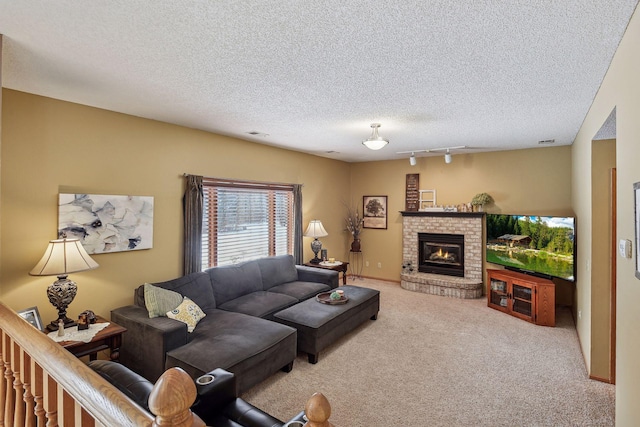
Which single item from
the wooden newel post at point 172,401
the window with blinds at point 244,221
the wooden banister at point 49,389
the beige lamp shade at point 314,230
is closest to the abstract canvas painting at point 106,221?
the window with blinds at point 244,221

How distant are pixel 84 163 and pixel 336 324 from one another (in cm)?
314

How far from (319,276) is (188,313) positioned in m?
2.31

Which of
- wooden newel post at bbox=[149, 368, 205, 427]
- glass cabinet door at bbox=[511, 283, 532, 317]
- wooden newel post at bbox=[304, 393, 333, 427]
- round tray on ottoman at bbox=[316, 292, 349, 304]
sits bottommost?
glass cabinet door at bbox=[511, 283, 532, 317]

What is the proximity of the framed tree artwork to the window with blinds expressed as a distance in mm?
2186

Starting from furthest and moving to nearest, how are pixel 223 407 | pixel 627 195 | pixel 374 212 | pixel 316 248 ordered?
pixel 374 212 < pixel 316 248 < pixel 223 407 < pixel 627 195

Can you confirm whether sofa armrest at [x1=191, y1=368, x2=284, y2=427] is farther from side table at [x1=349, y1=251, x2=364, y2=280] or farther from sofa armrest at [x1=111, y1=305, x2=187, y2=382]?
side table at [x1=349, y1=251, x2=364, y2=280]

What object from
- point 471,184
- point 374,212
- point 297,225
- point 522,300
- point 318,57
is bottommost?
point 522,300

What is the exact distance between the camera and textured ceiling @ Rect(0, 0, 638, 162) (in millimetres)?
1680

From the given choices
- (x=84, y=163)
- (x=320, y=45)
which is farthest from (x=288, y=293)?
(x=320, y=45)

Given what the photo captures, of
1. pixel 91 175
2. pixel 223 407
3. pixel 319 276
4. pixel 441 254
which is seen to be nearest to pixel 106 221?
pixel 91 175

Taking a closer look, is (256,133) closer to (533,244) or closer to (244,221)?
(244,221)

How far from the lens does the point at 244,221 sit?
5.05 metres

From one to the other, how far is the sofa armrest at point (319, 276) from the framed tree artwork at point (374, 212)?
237cm

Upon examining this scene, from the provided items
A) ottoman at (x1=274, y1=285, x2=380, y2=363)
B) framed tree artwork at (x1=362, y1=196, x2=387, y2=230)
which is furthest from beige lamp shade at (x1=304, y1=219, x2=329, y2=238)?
framed tree artwork at (x1=362, y1=196, x2=387, y2=230)
